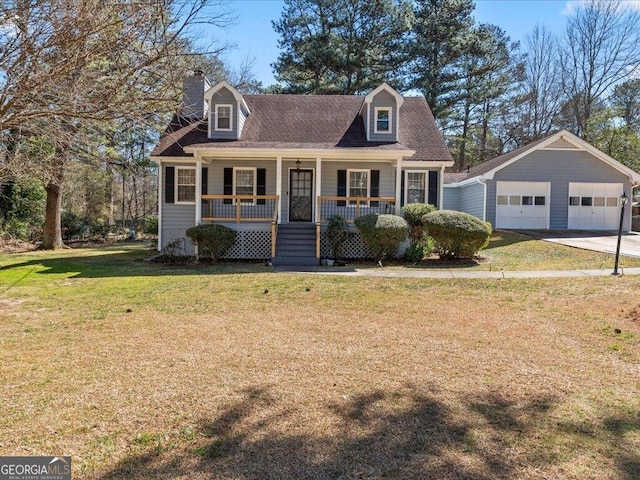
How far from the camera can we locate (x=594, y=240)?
17016mm

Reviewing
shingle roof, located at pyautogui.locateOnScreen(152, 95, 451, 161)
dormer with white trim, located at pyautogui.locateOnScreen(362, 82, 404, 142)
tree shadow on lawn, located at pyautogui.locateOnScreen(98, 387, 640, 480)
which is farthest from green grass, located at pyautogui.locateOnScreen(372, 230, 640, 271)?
tree shadow on lawn, located at pyautogui.locateOnScreen(98, 387, 640, 480)

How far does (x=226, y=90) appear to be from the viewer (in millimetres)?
15641

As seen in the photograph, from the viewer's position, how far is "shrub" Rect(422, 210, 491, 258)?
12672 mm

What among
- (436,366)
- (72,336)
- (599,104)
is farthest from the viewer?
(599,104)

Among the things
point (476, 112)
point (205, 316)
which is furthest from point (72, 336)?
point (476, 112)

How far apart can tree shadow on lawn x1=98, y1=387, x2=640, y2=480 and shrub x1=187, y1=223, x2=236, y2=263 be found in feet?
32.8

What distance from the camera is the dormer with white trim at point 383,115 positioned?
623 inches

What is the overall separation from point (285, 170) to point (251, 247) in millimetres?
3509

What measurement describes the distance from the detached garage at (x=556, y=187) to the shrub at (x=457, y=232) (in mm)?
7912

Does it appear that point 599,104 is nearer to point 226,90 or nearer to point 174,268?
point 226,90

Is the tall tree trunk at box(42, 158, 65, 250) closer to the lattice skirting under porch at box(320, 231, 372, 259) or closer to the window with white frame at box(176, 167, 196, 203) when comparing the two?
the window with white frame at box(176, 167, 196, 203)

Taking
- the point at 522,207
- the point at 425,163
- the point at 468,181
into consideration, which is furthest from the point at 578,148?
the point at 425,163

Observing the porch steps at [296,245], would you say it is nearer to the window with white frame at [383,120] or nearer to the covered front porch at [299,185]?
the covered front porch at [299,185]

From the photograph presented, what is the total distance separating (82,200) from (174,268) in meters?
19.9
